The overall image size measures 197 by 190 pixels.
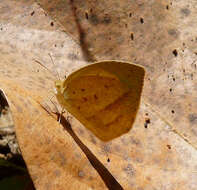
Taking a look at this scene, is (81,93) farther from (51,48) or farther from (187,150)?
(187,150)

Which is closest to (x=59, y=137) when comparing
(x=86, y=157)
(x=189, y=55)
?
(x=86, y=157)

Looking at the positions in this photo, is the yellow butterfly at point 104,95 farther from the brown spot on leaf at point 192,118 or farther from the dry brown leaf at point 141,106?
the brown spot on leaf at point 192,118

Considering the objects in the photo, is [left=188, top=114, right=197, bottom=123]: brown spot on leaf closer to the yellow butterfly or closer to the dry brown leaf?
the dry brown leaf

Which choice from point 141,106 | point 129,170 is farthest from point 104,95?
point 129,170

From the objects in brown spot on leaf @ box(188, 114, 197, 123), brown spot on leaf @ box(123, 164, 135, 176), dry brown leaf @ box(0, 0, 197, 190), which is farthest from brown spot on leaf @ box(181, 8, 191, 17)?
brown spot on leaf @ box(123, 164, 135, 176)

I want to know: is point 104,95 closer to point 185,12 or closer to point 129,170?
point 129,170

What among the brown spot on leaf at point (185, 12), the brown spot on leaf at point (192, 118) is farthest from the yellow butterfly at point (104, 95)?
the brown spot on leaf at point (185, 12)
